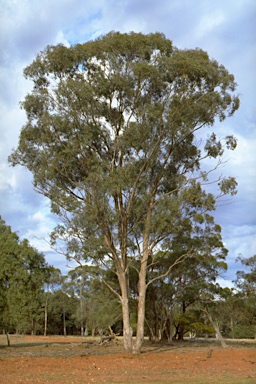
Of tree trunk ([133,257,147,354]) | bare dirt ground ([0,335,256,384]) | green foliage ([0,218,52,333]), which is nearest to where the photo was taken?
bare dirt ground ([0,335,256,384])

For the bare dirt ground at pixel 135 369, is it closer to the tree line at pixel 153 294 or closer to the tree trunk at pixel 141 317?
the tree trunk at pixel 141 317

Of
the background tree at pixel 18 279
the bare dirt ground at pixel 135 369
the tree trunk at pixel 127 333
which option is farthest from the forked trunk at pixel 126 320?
the background tree at pixel 18 279

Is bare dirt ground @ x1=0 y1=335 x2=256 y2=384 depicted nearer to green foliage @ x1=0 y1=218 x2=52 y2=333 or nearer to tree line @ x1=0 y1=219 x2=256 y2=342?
tree line @ x1=0 y1=219 x2=256 y2=342

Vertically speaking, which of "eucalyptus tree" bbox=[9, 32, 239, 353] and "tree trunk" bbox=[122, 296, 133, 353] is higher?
"eucalyptus tree" bbox=[9, 32, 239, 353]

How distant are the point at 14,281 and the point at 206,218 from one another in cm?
1348

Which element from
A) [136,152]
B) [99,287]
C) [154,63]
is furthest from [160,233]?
[99,287]

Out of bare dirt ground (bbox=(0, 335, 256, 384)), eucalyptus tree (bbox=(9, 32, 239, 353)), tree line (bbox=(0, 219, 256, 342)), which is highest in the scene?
eucalyptus tree (bbox=(9, 32, 239, 353))

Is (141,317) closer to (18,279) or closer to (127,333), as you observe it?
(127,333)

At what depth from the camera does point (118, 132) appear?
73.6 feet

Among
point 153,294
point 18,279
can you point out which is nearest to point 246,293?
point 153,294

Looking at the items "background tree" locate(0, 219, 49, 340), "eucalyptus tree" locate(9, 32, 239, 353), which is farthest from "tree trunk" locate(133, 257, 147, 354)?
"background tree" locate(0, 219, 49, 340)

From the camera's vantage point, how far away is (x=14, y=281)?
28031 mm

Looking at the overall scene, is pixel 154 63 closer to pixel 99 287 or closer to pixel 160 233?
pixel 160 233

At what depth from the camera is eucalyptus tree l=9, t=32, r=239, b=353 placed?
833 inches
